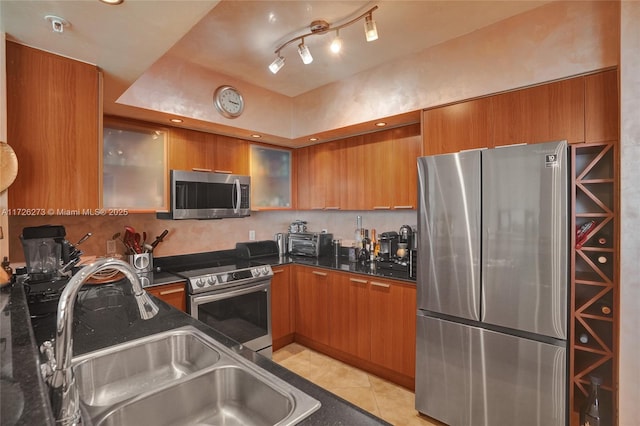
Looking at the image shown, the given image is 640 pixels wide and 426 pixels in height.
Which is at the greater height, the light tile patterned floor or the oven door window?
the oven door window

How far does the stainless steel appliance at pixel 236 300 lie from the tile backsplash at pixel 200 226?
1.28 feet

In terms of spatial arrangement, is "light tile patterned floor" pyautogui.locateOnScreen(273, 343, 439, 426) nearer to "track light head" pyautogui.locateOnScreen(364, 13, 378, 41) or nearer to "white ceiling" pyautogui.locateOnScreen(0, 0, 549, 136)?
"track light head" pyautogui.locateOnScreen(364, 13, 378, 41)

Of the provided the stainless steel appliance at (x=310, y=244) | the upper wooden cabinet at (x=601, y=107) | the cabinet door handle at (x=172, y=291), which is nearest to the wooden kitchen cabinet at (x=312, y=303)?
the stainless steel appliance at (x=310, y=244)

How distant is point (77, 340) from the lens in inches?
47.2

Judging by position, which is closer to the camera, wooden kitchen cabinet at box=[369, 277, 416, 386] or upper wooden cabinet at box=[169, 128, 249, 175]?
wooden kitchen cabinet at box=[369, 277, 416, 386]

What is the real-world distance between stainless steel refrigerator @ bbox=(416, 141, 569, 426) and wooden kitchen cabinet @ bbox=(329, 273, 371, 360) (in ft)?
1.94

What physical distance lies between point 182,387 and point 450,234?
5.48ft

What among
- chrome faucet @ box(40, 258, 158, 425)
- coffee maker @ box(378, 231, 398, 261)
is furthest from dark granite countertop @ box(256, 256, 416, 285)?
chrome faucet @ box(40, 258, 158, 425)

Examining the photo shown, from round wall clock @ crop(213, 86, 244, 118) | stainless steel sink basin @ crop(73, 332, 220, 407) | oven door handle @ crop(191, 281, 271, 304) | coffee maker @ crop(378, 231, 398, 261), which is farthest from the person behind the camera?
coffee maker @ crop(378, 231, 398, 261)

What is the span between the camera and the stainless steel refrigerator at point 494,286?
164cm

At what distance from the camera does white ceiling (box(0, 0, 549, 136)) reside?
123 cm

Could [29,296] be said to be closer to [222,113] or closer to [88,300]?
[88,300]

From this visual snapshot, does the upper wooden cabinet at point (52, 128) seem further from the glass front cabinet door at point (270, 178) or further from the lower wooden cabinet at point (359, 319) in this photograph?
the lower wooden cabinet at point (359, 319)

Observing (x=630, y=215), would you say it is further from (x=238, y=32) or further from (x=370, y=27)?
(x=238, y=32)
